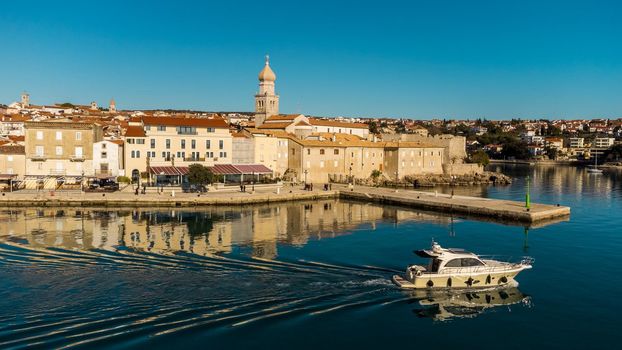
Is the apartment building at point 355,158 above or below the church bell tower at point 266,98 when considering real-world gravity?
below

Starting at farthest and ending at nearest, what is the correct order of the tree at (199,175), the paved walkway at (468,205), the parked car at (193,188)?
the parked car at (193,188)
the tree at (199,175)
the paved walkway at (468,205)

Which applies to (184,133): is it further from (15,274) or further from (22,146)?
(15,274)

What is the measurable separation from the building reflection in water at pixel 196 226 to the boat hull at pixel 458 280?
7.26 m

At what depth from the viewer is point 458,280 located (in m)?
21.2

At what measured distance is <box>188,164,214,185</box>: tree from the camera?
157ft

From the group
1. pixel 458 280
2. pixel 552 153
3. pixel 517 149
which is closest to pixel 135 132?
pixel 458 280

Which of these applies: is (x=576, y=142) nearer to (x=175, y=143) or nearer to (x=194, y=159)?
(x=194, y=159)

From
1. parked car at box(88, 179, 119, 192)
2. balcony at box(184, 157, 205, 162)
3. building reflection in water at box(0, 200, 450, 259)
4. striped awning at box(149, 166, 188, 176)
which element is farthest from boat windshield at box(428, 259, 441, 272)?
balcony at box(184, 157, 205, 162)

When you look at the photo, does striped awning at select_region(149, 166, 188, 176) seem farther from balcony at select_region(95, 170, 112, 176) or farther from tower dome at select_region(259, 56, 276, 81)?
tower dome at select_region(259, 56, 276, 81)

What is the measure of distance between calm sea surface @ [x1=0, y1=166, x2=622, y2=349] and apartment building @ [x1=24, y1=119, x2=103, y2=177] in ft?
60.2

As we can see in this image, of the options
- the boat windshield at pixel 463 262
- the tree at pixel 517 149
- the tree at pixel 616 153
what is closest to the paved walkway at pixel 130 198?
the boat windshield at pixel 463 262

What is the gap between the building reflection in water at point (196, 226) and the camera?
92.4ft

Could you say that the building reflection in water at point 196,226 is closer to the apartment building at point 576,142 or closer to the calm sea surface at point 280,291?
the calm sea surface at point 280,291

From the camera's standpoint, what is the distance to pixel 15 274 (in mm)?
21297
